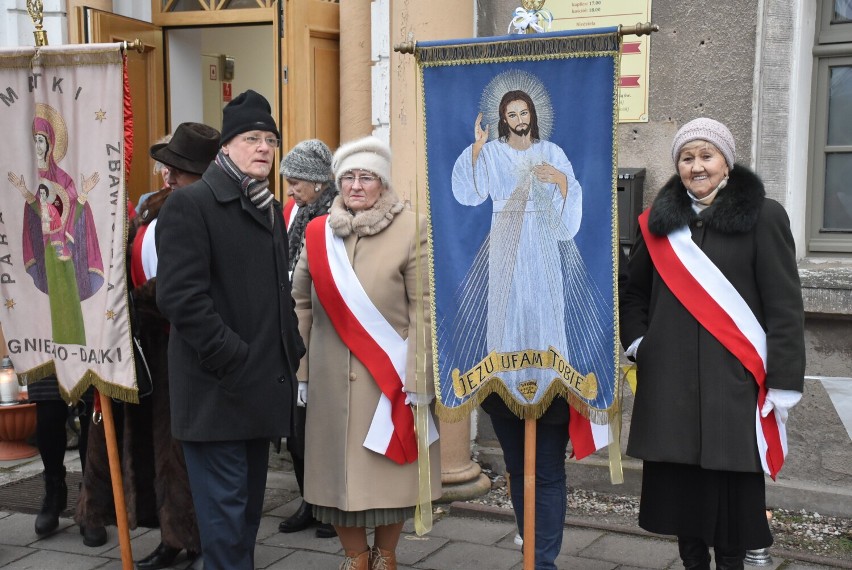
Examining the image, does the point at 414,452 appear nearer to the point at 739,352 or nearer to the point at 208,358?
the point at 208,358

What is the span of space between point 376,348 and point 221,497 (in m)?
0.80

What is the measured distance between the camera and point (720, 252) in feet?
12.5

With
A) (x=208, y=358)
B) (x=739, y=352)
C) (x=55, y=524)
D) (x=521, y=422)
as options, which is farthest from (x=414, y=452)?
(x=55, y=524)

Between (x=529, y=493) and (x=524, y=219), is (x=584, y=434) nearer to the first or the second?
(x=529, y=493)

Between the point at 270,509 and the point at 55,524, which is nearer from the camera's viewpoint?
the point at 55,524

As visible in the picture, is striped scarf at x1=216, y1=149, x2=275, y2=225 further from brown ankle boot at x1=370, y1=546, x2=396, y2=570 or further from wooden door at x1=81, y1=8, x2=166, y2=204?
wooden door at x1=81, y1=8, x2=166, y2=204

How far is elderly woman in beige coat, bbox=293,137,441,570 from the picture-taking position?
4.27 m

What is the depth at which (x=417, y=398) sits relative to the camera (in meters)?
4.15

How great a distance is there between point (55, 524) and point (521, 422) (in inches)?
95.5

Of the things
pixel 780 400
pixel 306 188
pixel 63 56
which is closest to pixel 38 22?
pixel 63 56

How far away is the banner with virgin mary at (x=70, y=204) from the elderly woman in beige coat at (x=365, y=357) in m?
0.77

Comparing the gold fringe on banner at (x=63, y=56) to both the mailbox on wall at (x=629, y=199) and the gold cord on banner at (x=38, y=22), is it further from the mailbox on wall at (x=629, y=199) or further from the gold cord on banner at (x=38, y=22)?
the mailbox on wall at (x=629, y=199)

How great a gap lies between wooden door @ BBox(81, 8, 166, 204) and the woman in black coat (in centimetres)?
416

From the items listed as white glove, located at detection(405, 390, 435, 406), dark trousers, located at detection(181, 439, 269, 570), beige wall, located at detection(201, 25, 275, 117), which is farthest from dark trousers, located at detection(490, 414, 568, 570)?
beige wall, located at detection(201, 25, 275, 117)
